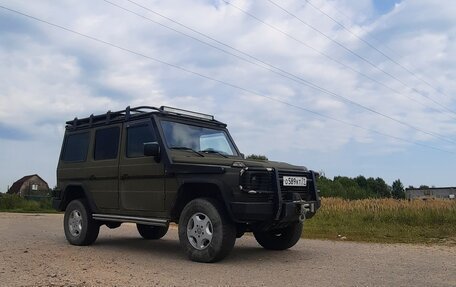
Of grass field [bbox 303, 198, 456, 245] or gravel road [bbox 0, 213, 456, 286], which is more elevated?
grass field [bbox 303, 198, 456, 245]

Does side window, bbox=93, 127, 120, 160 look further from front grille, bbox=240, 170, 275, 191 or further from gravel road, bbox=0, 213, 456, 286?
front grille, bbox=240, 170, 275, 191

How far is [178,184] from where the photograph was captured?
7766 millimetres

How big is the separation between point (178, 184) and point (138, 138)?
1489 mm

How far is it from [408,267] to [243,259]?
249 cm

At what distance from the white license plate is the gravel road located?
1208mm

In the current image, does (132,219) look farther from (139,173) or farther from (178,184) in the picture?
(178,184)

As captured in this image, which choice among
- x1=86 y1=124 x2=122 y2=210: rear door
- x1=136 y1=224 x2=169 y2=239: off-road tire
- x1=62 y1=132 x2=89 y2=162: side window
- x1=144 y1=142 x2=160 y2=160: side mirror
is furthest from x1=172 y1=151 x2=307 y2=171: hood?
x1=136 y1=224 x2=169 y2=239: off-road tire

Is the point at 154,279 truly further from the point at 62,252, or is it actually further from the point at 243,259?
the point at 62,252

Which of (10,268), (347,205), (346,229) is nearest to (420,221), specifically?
(346,229)

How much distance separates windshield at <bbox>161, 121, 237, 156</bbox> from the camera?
27.6 ft

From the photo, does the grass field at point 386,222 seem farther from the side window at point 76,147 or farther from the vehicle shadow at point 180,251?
the side window at point 76,147

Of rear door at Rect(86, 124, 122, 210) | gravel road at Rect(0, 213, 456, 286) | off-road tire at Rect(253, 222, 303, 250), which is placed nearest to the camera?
gravel road at Rect(0, 213, 456, 286)

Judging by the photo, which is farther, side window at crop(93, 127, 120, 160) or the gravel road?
side window at crop(93, 127, 120, 160)

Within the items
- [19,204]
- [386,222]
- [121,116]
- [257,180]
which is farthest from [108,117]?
[19,204]
